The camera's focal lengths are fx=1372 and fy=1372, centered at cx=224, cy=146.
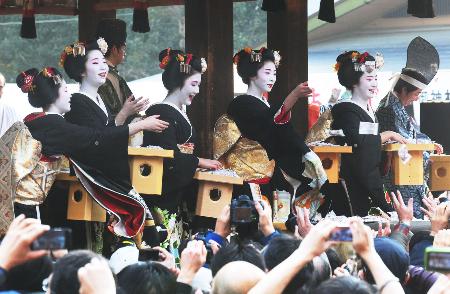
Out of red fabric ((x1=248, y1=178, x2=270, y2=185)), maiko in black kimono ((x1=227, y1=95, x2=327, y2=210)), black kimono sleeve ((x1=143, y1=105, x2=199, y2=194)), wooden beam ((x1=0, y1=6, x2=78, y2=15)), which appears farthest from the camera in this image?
wooden beam ((x1=0, y1=6, x2=78, y2=15))

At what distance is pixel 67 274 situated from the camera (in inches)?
187

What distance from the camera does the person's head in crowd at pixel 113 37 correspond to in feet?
34.1

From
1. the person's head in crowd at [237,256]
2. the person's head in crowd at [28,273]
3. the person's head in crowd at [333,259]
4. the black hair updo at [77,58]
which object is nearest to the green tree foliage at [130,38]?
the black hair updo at [77,58]

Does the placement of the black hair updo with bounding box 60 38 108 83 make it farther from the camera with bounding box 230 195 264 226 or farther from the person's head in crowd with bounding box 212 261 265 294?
the person's head in crowd with bounding box 212 261 265 294

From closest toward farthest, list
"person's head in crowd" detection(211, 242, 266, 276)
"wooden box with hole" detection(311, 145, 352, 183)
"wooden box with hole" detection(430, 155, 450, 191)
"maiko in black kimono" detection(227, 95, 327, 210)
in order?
1. "person's head in crowd" detection(211, 242, 266, 276)
2. "maiko in black kimono" detection(227, 95, 327, 210)
3. "wooden box with hole" detection(311, 145, 352, 183)
4. "wooden box with hole" detection(430, 155, 450, 191)

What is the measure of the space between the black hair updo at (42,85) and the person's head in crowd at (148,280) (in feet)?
12.1

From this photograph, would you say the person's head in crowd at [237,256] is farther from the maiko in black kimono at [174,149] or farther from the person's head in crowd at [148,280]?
the maiko in black kimono at [174,149]

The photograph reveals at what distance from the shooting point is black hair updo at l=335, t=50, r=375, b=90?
35.5 feet

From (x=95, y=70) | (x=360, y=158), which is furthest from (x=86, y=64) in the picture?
(x=360, y=158)

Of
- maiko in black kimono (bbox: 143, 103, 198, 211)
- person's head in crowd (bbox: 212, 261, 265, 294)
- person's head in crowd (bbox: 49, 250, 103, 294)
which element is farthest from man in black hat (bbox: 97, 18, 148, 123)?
person's head in crowd (bbox: 49, 250, 103, 294)

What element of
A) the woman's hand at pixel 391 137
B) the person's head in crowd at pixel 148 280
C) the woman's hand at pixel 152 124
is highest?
the woman's hand at pixel 152 124

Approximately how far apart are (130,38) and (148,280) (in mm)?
17814

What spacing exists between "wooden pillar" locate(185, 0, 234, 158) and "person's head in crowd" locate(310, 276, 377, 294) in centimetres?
576

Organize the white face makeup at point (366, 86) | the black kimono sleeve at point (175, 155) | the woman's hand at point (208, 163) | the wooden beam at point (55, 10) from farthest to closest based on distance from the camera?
the wooden beam at point (55, 10), the white face makeup at point (366, 86), the woman's hand at point (208, 163), the black kimono sleeve at point (175, 155)
